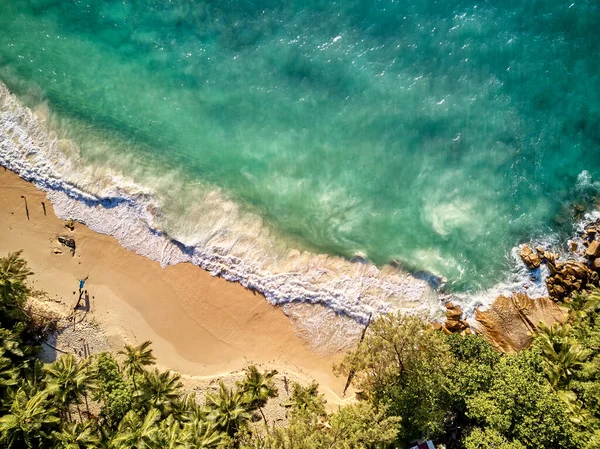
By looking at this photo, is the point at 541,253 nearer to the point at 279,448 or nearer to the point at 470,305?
the point at 470,305

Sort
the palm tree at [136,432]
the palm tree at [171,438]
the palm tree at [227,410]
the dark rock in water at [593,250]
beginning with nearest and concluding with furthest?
the palm tree at [171,438] → the palm tree at [136,432] → the palm tree at [227,410] → the dark rock in water at [593,250]

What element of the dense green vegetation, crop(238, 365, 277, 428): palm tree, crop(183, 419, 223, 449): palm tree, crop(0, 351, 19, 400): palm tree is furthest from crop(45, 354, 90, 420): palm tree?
crop(238, 365, 277, 428): palm tree

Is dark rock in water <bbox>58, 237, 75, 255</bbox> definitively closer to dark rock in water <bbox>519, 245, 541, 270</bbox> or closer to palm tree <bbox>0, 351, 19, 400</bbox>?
palm tree <bbox>0, 351, 19, 400</bbox>

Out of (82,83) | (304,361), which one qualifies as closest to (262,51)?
(82,83)

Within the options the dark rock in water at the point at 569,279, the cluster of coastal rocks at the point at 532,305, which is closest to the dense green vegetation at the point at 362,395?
the dark rock in water at the point at 569,279

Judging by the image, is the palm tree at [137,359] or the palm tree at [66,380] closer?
the palm tree at [66,380]

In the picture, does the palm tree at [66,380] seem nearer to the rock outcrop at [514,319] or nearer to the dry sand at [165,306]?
the dry sand at [165,306]
